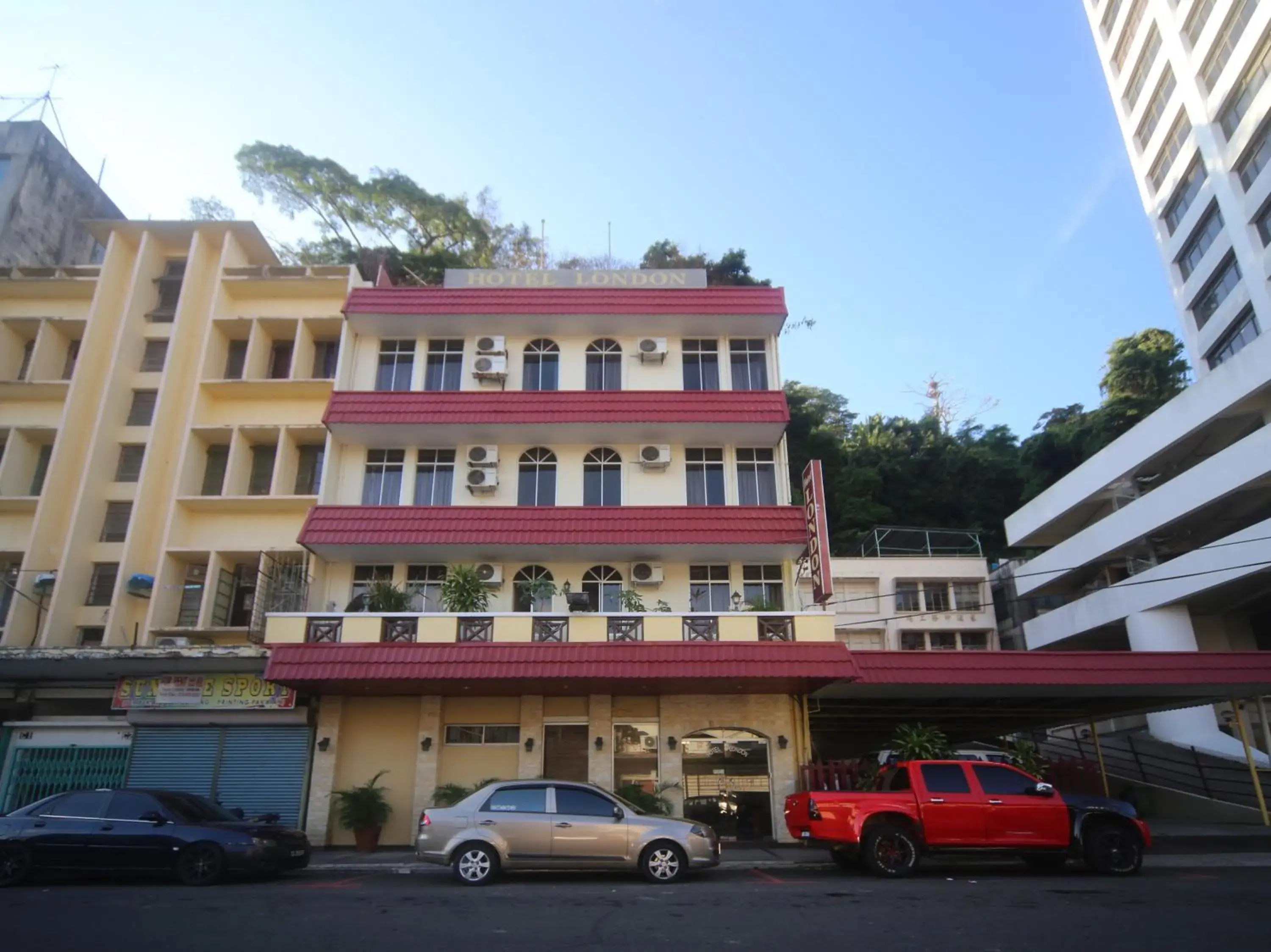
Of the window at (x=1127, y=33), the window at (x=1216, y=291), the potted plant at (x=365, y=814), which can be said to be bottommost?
the potted plant at (x=365, y=814)

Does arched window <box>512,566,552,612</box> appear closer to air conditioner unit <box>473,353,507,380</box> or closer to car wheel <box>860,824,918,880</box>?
air conditioner unit <box>473,353,507,380</box>

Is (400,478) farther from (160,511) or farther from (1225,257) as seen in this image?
(1225,257)

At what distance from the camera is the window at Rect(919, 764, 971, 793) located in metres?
12.2

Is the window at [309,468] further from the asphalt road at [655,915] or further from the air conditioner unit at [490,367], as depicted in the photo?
the asphalt road at [655,915]

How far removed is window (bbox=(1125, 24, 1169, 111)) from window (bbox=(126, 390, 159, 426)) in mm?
44053

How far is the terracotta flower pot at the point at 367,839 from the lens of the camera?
17469 millimetres

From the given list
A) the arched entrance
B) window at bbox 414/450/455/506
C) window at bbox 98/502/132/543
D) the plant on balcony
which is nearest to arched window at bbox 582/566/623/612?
the plant on balcony

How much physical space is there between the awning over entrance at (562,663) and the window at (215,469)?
767 cm

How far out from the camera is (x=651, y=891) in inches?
416

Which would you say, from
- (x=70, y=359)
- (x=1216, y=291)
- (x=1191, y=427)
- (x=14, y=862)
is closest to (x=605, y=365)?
(x=70, y=359)

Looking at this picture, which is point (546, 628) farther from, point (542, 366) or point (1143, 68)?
point (1143, 68)

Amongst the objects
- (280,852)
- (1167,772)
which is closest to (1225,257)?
(1167,772)

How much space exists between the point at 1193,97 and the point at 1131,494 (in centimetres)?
1807

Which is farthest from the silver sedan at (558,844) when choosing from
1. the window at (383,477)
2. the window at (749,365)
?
the window at (749,365)
